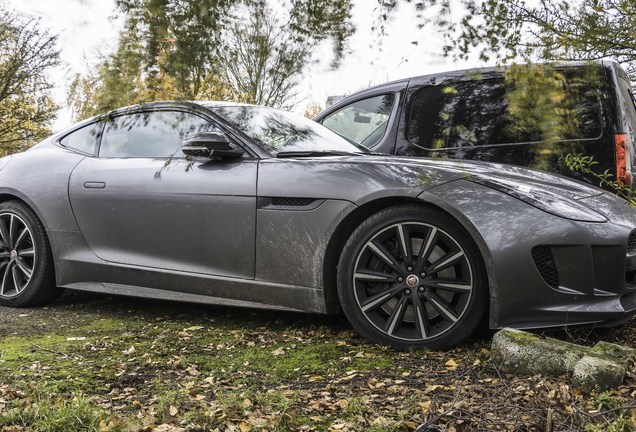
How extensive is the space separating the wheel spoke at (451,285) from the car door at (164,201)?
1104 mm

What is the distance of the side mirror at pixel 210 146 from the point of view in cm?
380

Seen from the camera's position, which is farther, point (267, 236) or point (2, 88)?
point (2, 88)

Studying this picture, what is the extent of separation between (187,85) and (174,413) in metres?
1.35

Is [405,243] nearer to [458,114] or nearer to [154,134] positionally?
[154,134]

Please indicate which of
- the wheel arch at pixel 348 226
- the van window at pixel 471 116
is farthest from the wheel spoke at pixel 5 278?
the van window at pixel 471 116

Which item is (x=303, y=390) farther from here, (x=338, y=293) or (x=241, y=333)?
(x=241, y=333)

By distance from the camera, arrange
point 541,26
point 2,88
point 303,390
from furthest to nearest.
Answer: point 2,88, point 303,390, point 541,26

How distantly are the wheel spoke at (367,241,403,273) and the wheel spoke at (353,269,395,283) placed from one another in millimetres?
59

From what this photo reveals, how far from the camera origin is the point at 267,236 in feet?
12.2

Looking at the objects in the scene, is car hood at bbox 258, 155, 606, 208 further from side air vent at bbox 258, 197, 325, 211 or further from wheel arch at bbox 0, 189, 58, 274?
wheel arch at bbox 0, 189, 58, 274

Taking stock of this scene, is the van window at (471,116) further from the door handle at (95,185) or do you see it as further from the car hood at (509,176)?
the door handle at (95,185)

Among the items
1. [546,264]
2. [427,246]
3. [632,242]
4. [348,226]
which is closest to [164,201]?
[348,226]

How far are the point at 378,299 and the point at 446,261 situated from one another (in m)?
0.43

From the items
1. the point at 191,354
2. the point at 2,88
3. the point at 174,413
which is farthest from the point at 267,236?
the point at 2,88
